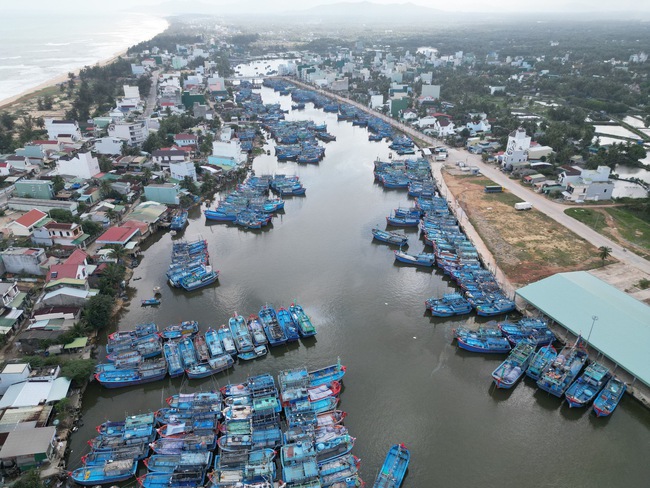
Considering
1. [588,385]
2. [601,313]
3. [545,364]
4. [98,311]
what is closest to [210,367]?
[98,311]

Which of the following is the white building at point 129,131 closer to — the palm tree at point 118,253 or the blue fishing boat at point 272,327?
the palm tree at point 118,253

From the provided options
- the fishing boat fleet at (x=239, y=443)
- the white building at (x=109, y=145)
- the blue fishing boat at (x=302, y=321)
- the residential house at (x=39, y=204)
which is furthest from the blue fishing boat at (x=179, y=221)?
the fishing boat fleet at (x=239, y=443)

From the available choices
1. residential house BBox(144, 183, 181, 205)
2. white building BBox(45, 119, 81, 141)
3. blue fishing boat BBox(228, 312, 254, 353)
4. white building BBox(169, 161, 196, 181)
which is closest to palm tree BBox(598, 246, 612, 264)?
blue fishing boat BBox(228, 312, 254, 353)

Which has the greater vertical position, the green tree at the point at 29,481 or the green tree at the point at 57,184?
the green tree at the point at 29,481

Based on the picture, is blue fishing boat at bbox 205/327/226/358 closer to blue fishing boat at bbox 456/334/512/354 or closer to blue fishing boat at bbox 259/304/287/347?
blue fishing boat at bbox 259/304/287/347

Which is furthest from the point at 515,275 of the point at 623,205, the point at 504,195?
the point at 623,205

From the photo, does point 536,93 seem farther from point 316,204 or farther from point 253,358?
point 253,358
